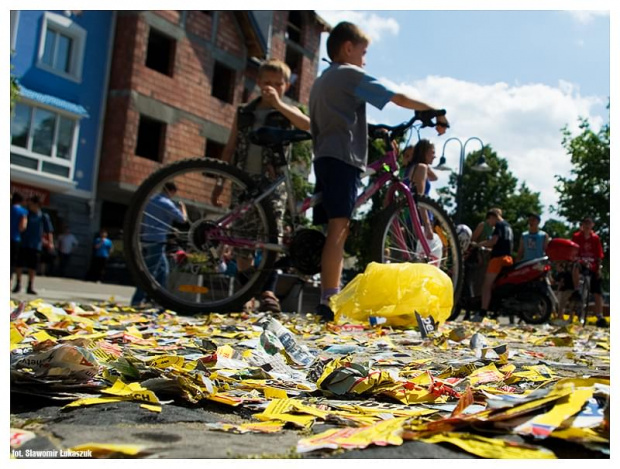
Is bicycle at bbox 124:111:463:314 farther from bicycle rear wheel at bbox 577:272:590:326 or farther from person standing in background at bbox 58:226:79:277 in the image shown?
person standing in background at bbox 58:226:79:277

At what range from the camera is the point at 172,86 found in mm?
26078

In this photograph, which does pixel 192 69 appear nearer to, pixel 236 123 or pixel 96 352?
pixel 236 123

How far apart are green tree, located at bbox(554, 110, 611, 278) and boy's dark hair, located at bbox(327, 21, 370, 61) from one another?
30805 millimetres

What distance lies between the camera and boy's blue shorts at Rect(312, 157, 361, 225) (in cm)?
443

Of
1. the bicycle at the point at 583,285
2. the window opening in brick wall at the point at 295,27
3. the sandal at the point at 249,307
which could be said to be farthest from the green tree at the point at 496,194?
the sandal at the point at 249,307

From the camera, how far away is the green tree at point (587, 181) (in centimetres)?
3375

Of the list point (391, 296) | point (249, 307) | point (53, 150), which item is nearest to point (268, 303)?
point (249, 307)

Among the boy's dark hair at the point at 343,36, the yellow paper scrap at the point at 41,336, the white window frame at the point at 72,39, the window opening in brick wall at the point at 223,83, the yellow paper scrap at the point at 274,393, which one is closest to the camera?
the yellow paper scrap at the point at 274,393

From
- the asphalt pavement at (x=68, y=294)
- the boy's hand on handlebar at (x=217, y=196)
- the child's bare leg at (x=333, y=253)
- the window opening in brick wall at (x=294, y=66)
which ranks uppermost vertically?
the window opening in brick wall at (x=294, y=66)

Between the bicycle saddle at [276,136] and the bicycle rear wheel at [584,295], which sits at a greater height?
the bicycle saddle at [276,136]

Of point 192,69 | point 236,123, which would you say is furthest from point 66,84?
point 236,123

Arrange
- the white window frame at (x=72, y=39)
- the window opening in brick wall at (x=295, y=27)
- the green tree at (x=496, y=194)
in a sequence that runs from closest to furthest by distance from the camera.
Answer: the white window frame at (x=72, y=39), the window opening in brick wall at (x=295, y=27), the green tree at (x=496, y=194)

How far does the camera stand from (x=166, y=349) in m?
2.56

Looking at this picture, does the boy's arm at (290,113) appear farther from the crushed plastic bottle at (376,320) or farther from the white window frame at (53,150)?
the white window frame at (53,150)
